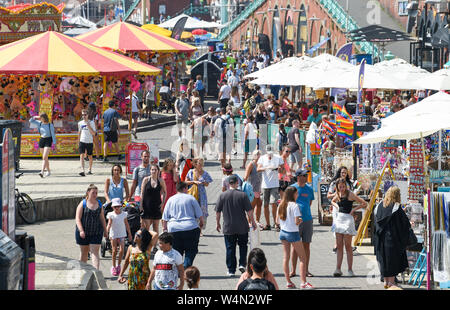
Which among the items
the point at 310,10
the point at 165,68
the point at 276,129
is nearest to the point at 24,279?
the point at 276,129

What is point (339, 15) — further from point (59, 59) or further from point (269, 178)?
point (269, 178)

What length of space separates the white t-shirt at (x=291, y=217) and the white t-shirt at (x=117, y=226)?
91.1 inches

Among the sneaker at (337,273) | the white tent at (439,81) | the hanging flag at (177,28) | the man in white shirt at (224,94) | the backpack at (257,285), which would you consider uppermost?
the hanging flag at (177,28)

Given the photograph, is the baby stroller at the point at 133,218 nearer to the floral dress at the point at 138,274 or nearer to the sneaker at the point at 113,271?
the sneaker at the point at 113,271

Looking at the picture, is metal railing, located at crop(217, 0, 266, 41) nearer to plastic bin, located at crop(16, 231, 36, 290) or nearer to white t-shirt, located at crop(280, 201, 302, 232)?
white t-shirt, located at crop(280, 201, 302, 232)

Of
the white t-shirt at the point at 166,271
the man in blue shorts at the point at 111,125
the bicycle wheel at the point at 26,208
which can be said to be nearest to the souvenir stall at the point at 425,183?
the white t-shirt at the point at 166,271

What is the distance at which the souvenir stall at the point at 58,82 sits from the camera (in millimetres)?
24430

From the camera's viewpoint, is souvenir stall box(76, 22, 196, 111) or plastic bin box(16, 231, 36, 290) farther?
souvenir stall box(76, 22, 196, 111)

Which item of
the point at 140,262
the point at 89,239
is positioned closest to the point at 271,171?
the point at 89,239

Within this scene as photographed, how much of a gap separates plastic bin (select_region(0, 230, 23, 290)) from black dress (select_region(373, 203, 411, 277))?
5.48 meters

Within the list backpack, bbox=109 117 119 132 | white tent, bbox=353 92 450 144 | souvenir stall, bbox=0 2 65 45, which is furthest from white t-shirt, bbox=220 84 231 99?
white tent, bbox=353 92 450 144

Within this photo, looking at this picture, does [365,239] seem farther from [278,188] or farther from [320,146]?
[320,146]

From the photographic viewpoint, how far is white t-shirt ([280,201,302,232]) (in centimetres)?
1274

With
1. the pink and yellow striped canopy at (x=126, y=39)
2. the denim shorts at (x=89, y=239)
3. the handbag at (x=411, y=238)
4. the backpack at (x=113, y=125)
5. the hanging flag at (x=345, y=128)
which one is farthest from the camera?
the pink and yellow striped canopy at (x=126, y=39)
